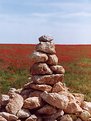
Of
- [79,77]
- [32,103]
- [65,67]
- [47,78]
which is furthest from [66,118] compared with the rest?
[65,67]

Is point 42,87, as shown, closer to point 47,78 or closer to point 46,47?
point 47,78

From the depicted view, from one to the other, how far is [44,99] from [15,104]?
1145mm

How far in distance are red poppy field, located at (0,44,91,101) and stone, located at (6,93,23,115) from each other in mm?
3841

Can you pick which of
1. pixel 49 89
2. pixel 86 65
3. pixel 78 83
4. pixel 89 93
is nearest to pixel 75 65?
pixel 86 65

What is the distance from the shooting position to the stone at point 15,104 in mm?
22938

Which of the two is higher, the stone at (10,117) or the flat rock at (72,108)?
the flat rock at (72,108)

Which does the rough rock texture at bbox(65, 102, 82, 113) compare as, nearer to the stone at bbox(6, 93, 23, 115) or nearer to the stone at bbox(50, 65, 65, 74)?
the stone at bbox(50, 65, 65, 74)

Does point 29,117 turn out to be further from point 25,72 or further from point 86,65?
point 86,65

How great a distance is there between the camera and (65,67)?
40.5 metres

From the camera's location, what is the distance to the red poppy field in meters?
33.4

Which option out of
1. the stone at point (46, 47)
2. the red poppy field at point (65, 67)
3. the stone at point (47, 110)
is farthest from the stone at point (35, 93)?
the red poppy field at point (65, 67)

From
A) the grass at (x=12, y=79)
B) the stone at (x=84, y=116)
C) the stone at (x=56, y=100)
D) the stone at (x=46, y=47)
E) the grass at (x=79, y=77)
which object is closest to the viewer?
the stone at (x=56, y=100)

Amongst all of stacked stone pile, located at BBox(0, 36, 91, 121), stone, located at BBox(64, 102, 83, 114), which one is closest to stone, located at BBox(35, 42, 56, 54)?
stacked stone pile, located at BBox(0, 36, 91, 121)

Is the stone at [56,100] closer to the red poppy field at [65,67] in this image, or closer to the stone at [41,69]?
the stone at [41,69]
